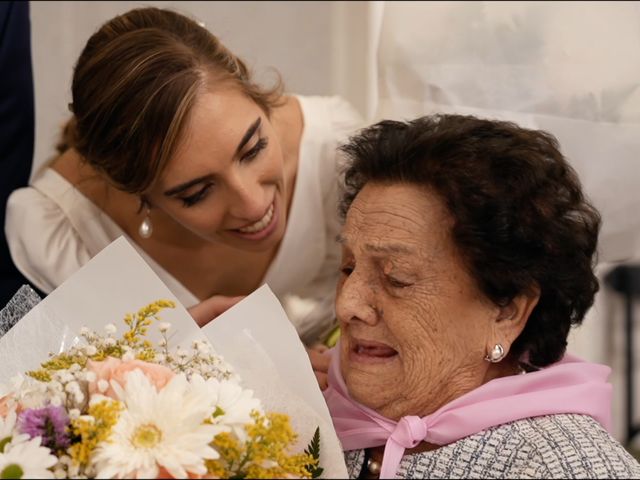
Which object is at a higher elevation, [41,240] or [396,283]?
[396,283]

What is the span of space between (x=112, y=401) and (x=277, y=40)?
8.54 feet

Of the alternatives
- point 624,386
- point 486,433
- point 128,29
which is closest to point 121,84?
point 128,29

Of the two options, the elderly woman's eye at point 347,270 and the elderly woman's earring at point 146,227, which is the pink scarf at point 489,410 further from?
the elderly woman's earring at point 146,227

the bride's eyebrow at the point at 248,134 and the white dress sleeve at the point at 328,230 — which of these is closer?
the bride's eyebrow at the point at 248,134

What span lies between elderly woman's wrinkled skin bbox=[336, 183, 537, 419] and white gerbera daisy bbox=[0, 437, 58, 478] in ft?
2.03

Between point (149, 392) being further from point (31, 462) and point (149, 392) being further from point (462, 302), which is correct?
point (462, 302)

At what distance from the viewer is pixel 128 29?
2.38 m

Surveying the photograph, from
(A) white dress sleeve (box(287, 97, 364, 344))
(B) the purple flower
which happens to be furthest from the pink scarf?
(A) white dress sleeve (box(287, 97, 364, 344))

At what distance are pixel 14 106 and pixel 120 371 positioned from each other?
139 cm

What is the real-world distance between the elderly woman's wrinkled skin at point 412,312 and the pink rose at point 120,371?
0.43 m

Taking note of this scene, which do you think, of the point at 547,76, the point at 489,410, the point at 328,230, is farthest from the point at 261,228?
the point at 489,410

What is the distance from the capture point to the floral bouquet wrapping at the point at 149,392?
131 cm

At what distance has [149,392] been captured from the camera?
1358 mm

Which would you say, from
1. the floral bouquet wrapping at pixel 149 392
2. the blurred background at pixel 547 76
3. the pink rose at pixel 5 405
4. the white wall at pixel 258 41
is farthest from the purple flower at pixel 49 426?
the white wall at pixel 258 41
